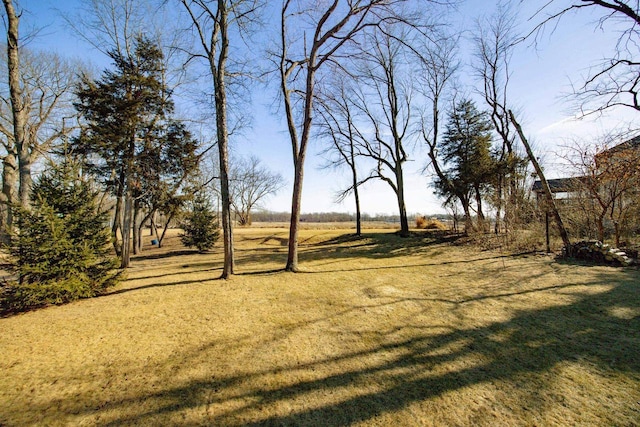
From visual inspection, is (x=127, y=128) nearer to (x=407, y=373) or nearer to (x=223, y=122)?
(x=223, y=122)

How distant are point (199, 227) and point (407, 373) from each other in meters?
15.1

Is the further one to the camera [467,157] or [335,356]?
[467,157]

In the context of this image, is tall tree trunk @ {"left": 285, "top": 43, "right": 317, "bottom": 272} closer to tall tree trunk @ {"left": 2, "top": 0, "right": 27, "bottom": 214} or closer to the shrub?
tall tree trunk @ {"left": 2, "top": 0, "right": 27, "bottom": 214}

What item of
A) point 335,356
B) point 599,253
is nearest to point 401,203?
point 599,253

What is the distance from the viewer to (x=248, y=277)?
7387 millimetres

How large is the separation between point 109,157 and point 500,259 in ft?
50.2

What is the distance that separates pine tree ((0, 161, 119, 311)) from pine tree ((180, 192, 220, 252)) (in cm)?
968

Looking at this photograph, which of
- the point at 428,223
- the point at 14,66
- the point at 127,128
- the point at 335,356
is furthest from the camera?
the point at 428,223

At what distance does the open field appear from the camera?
8.00 ft

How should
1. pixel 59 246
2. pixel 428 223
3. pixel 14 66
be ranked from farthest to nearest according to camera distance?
pixel 428 223 < pixel 14 66 < pixel 59 246

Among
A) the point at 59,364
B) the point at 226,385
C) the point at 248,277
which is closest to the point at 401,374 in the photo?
the point at 226,385

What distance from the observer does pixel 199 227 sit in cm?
1560

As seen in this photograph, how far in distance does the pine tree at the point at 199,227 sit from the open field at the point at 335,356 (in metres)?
9.57

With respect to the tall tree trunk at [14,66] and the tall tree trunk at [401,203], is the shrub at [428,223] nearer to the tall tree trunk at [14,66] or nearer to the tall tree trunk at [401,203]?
the tall tree trunk at [401,203]
